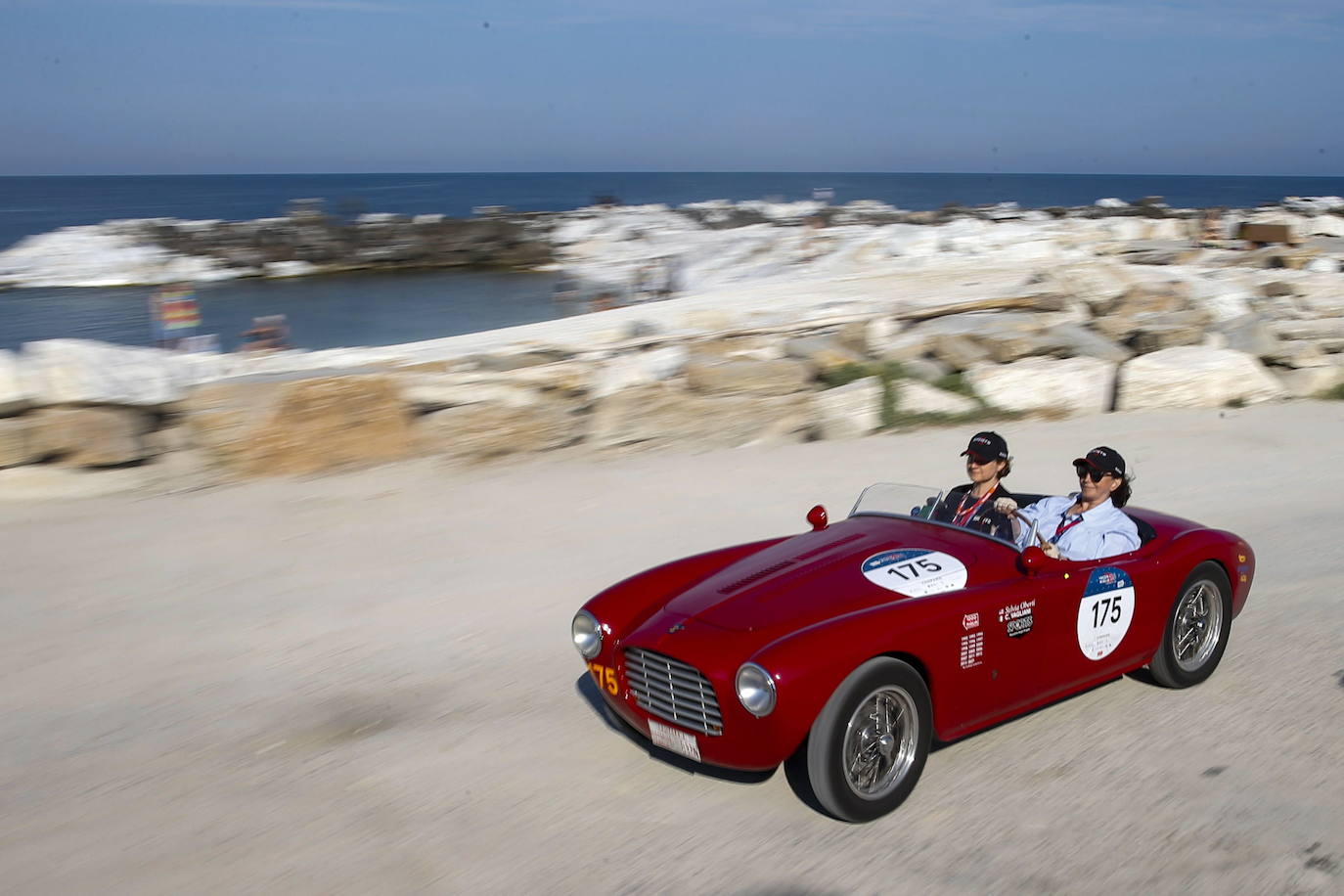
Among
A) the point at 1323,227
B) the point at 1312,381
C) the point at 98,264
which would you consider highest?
the point at 1323,227


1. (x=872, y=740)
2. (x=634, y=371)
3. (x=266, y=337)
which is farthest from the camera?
(x=266, y=337)

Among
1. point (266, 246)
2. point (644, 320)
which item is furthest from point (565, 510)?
point (266, 246)

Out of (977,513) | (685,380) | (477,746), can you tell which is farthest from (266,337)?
(977,513)

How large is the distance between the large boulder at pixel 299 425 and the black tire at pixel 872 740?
7.01 metres

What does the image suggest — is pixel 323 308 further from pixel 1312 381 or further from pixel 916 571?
pixel 916 571

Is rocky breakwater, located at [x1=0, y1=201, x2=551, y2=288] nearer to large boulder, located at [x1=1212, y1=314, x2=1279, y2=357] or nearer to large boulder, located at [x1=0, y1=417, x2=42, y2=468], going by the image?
large boulder, located at [x1=1212, y1=314, x2=1279, y2=357]

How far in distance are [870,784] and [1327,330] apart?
1363 cm

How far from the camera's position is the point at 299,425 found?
10.1 metres

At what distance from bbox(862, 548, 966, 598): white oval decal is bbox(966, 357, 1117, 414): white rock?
8.54 m

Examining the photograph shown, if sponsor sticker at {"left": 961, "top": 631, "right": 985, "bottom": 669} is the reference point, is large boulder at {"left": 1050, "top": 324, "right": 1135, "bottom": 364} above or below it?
below

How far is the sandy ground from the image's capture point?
3.97m

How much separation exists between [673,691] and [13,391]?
7641 mm

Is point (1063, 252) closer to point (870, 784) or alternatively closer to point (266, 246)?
point (870, 784)

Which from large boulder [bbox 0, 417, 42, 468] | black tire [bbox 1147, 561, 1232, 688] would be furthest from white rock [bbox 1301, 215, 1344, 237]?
large boulder [bbox 0, 417, 42, 468]
